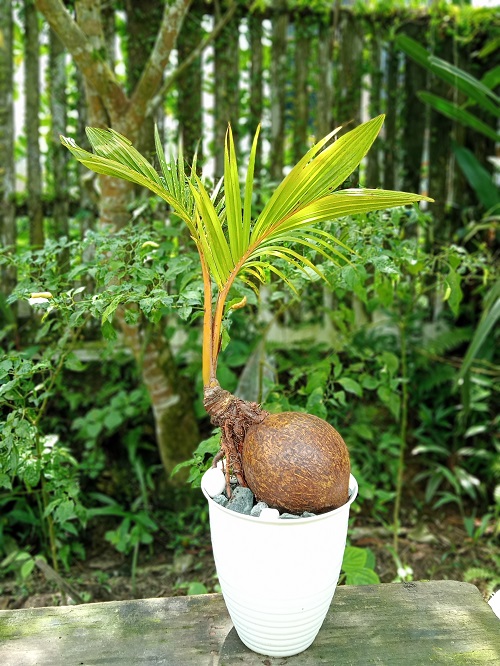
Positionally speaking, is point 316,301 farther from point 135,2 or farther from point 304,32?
point 135,2

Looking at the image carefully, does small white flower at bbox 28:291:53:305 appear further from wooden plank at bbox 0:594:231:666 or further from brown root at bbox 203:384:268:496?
wooden plank at bbox 0:594:231:666

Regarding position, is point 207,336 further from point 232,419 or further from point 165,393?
point 165,393

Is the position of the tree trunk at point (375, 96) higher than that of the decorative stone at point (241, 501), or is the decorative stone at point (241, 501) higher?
the tree trunk at point (375, 96)

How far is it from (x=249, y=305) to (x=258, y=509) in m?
1.00

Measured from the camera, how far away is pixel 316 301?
3.15 metres

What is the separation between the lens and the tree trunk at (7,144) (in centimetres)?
278

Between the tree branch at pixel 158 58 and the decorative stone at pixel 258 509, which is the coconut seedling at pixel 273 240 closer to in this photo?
the decorative stone at pixel 258 509

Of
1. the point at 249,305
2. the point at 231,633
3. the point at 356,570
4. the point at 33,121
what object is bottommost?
the point at 356,570

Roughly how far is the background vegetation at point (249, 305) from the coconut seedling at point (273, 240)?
0.60m

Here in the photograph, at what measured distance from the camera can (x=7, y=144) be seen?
9.48ft

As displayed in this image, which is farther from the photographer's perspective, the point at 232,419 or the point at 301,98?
the point at 301,98

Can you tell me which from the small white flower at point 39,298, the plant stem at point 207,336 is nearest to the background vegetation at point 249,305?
the small white flower at point 39,298

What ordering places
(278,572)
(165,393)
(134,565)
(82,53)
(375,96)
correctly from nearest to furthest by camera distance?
(278,572) → (82,53) → (134,565) → (165,393) → (375,96)

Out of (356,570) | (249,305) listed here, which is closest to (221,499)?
(356,570)
